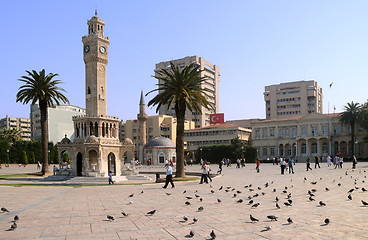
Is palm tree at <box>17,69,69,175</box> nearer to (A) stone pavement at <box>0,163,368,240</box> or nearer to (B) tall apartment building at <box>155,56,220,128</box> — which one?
(A) stone pavement at <box>0,163,368,240</box>

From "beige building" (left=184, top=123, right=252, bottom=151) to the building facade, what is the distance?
57560 millimetres

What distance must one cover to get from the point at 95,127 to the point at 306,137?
208 ft

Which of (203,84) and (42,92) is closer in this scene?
(42,92)

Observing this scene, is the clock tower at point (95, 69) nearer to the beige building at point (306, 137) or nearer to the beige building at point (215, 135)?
the beige building at point (215, 135)

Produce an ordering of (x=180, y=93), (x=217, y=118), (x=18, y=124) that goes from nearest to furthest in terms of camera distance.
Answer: (x=180, y=93)
(x=217, y=118)
(x=18, y=124)

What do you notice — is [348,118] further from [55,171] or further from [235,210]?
[235,210]

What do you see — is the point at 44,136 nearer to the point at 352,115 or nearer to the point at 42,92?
the point at 42,92

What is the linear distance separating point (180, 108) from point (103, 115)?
12947mm

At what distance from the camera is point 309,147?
95125 millimetres

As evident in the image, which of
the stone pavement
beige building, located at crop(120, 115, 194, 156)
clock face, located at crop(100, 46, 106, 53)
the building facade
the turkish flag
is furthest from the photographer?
beige building, located at crop(120, 115, 194, 156)

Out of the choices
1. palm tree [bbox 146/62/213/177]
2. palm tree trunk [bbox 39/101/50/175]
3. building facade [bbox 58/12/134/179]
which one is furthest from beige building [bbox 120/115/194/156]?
palm tree [bbox 146/62/213/177]

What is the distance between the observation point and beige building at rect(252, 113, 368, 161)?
3595 inches

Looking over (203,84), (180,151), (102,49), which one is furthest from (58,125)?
(180,151)

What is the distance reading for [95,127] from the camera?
151 feet
